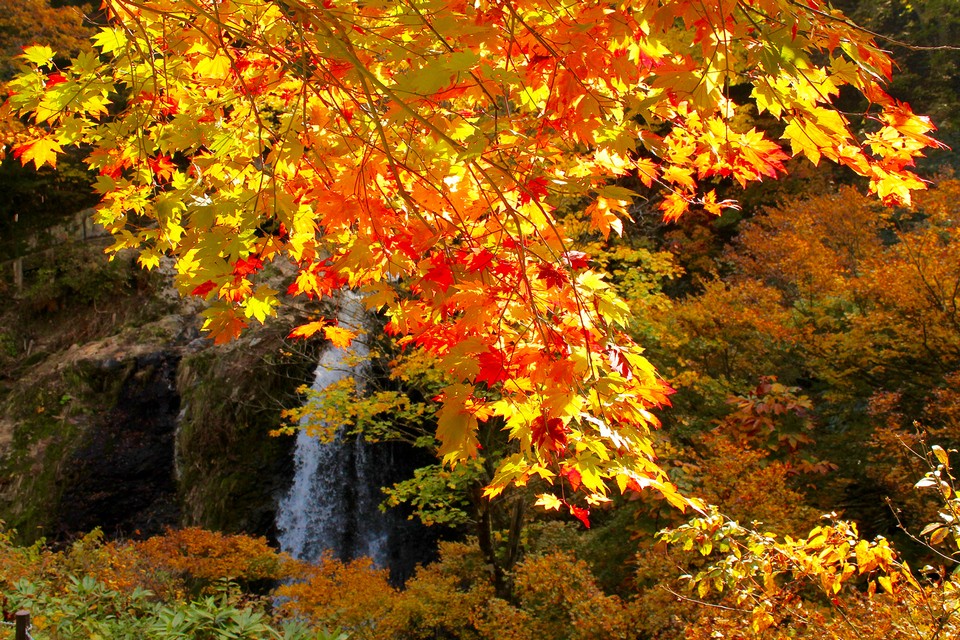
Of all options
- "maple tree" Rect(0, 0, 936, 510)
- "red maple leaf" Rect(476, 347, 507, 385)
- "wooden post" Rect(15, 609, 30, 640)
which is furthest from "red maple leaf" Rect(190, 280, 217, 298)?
"wooden post" Rect(15, 609, 30, 640)

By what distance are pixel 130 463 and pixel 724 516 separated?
8864mm

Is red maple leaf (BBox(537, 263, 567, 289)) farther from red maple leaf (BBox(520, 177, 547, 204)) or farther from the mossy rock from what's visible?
the mossy rock

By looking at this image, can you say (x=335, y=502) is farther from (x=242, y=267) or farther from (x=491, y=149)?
(x=491, y=149)

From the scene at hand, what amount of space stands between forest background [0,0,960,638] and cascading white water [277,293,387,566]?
849 millimetres

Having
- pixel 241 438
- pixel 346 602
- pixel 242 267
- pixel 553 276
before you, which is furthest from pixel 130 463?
pixel 553 276

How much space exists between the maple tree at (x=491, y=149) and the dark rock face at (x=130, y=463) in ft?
24.1

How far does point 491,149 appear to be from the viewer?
2119 millimetres

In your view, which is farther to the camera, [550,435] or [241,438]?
[241,438]

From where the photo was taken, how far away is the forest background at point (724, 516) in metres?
3.02

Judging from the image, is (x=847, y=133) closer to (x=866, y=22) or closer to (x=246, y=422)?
(x=246, y=422)

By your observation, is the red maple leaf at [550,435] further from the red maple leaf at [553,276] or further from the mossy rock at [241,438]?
the mossy rock at [241,438]

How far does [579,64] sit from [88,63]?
1.85m

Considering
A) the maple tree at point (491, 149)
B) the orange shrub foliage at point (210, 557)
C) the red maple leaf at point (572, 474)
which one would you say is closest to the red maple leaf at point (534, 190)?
the maple tree at point (491, 149)

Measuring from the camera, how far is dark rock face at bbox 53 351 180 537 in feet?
29.0
